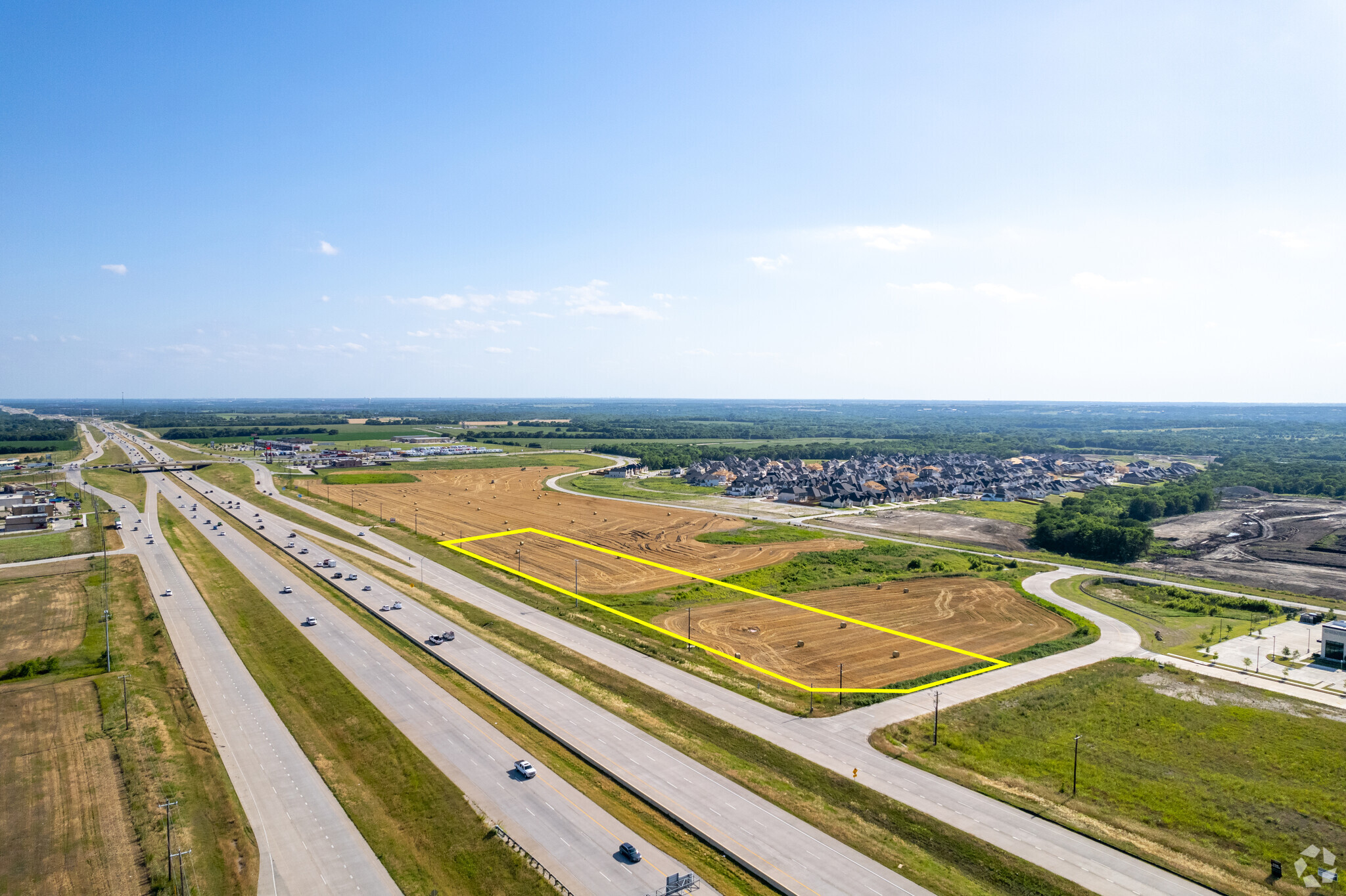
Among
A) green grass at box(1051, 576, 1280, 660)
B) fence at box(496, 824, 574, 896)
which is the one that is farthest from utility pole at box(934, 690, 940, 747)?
green grass at box(1051, 576, 1280, 660)

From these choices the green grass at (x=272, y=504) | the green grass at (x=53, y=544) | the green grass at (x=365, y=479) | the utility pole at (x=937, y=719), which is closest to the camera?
the utility pole at (x=937, y=719)

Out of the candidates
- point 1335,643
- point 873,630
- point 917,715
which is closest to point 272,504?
point 873,630

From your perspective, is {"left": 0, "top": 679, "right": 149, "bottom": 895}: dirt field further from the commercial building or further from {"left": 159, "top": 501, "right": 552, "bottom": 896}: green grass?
the commercial building

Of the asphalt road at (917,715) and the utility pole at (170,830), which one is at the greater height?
the utility pole at (170,830)

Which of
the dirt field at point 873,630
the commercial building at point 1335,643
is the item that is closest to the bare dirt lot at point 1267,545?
the commercial building at point 1335,643

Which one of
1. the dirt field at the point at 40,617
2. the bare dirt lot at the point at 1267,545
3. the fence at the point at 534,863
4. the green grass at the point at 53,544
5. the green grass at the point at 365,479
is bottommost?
the bare dirt lot at the point at 1267,545

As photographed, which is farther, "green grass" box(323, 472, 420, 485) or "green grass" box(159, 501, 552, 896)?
"green grass" box(323, 472, 420, 485)

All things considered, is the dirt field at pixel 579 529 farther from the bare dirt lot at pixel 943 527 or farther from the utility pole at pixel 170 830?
the utility pole at pixel 170 830
